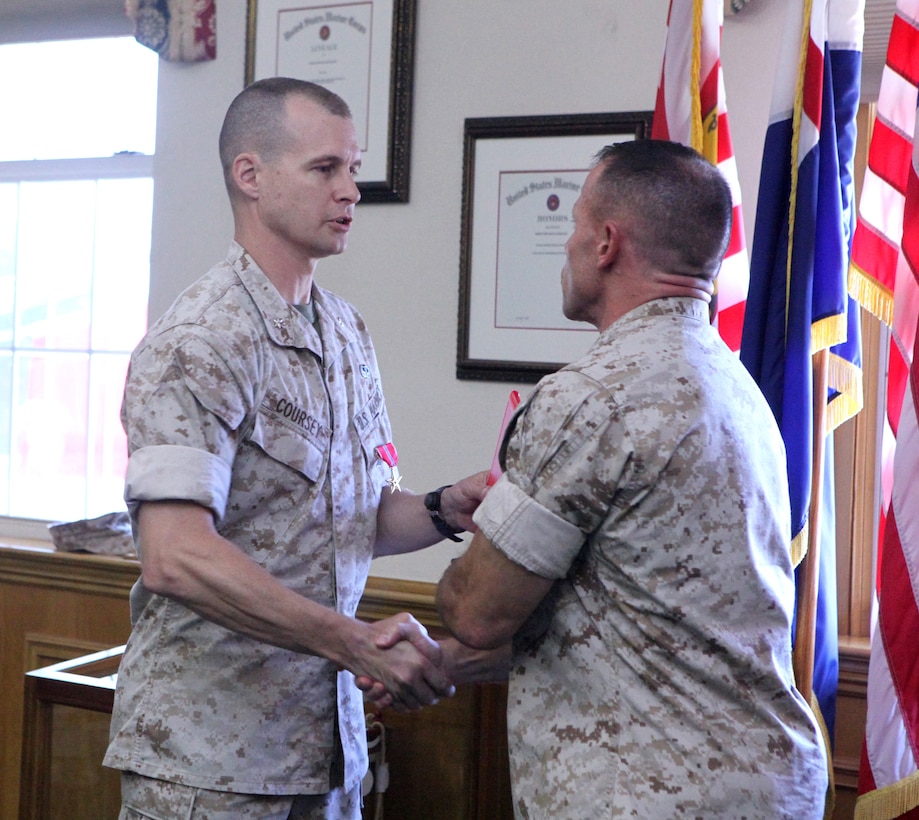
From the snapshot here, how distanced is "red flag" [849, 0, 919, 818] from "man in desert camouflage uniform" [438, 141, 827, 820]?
0.68 metres

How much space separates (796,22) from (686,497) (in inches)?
50.4

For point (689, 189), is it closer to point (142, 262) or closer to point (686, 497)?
point (686, 497)

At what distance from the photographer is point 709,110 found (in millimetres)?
2047

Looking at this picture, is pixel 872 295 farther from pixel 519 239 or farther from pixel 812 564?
pixel 519 239

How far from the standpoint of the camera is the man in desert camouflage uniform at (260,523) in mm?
1296

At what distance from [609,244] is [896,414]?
0.94 metres

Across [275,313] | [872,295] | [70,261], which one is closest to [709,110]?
[872,295]

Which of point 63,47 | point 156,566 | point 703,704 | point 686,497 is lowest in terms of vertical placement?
point 703,704

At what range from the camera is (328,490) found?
147cm

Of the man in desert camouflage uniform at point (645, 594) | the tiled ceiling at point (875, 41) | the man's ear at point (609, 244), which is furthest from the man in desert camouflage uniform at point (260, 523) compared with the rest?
the tiled ceiling at point (875, 41)

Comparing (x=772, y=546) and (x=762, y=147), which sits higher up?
(x=762, y=147)

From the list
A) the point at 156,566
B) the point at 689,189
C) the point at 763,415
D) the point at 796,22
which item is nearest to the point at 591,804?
the point at 763,415

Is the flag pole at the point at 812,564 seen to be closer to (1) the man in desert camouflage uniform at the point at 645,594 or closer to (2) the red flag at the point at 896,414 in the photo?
(2) the red flag at the point at 896,414

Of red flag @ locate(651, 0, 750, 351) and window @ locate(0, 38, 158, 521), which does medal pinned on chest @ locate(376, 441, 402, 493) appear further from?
window @ locate(0, 38, 158, 521)
